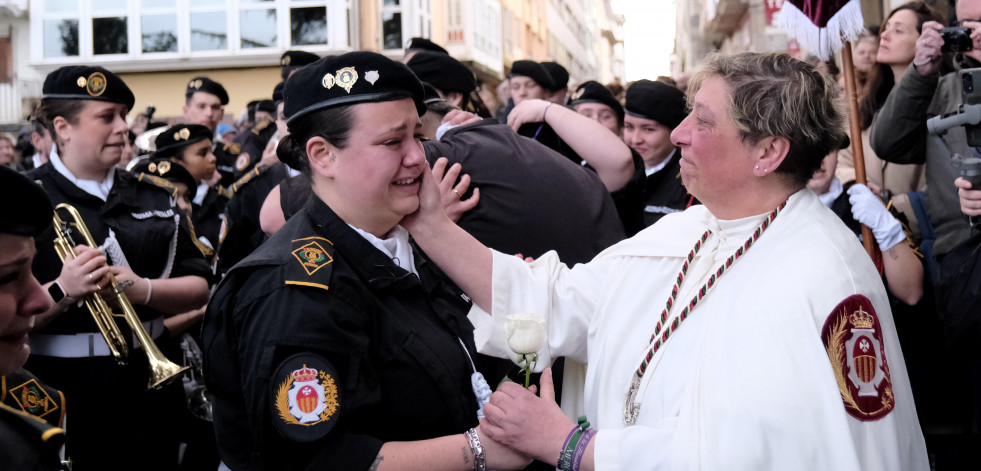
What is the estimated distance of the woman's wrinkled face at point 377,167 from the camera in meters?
2.59

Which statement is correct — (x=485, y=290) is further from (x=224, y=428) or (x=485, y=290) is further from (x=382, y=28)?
(x=382, y=28)

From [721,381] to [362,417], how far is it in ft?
3.16

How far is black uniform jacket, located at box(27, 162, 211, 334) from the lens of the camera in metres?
4.12

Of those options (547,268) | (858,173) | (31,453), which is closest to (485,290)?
(547,268)

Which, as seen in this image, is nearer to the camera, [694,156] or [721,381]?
[721,381]

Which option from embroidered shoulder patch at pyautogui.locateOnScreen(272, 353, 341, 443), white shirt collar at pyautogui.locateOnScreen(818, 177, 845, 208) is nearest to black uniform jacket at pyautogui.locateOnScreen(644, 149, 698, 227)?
white shirt collar at pyautogui.locateOnScreen(818, 177, 845, 208)

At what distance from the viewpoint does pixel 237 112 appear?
86.7ft

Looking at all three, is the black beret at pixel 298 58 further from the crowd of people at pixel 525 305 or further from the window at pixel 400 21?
the window at pixel 400 21

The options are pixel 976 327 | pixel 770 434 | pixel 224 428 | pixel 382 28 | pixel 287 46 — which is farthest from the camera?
pixel 382 28

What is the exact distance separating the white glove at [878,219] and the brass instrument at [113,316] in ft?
11.4

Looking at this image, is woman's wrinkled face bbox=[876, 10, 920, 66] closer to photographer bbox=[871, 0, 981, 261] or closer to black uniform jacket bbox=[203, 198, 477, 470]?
photographer bbox=[871, 0, 981, 261]

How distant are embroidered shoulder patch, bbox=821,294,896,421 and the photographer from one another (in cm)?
224

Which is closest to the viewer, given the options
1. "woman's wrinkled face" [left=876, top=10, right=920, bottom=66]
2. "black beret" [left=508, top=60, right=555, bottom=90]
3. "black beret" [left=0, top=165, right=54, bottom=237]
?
"black beret" [left=0, top=165, right=54, bottom=237]

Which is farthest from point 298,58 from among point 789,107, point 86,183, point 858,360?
point 858,360
